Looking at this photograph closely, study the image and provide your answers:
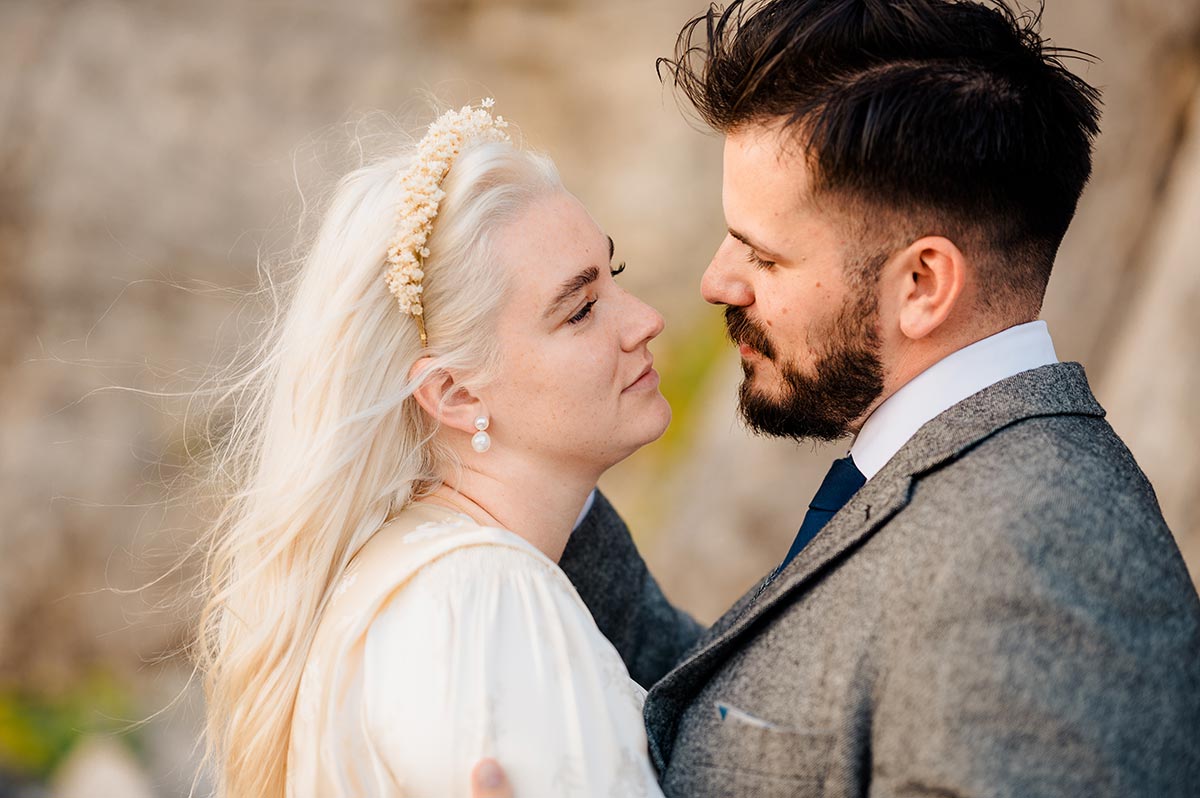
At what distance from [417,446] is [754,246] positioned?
897 millimetres

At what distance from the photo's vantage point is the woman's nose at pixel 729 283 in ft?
8.11

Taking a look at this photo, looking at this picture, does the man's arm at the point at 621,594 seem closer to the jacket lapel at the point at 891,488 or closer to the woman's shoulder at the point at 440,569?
the woman's shoulder at the point at 440,569

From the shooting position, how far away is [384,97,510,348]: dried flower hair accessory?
2.41m

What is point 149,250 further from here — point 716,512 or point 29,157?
point 716,512

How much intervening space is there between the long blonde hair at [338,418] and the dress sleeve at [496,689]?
0.99 feet

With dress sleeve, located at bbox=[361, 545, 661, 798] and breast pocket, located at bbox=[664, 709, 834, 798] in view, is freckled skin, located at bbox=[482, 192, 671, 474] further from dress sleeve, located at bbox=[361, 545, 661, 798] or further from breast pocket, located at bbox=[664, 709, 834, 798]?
breast pocket, located at bbox=[664, 709, 834, 798]

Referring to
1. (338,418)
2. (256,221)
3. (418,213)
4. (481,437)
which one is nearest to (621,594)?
(481,437)

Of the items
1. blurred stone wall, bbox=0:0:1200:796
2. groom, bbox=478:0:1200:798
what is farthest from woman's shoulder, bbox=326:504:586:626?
blurred stone wall, bbox=0:0:1200:796

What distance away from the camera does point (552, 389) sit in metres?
2.45

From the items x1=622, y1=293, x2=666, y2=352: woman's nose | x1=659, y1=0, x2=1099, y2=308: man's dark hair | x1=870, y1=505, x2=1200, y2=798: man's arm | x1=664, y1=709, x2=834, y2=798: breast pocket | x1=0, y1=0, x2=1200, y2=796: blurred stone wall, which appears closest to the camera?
x1=870, y1=505, x2=1200, y2=798: man's arm

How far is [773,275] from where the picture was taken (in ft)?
7.81

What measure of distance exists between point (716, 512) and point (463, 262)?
11.7 feet

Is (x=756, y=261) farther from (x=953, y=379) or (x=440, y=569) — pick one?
(x=440, y=569)

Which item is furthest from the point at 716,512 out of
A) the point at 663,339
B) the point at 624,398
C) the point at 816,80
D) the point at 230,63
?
the point at 230,63
